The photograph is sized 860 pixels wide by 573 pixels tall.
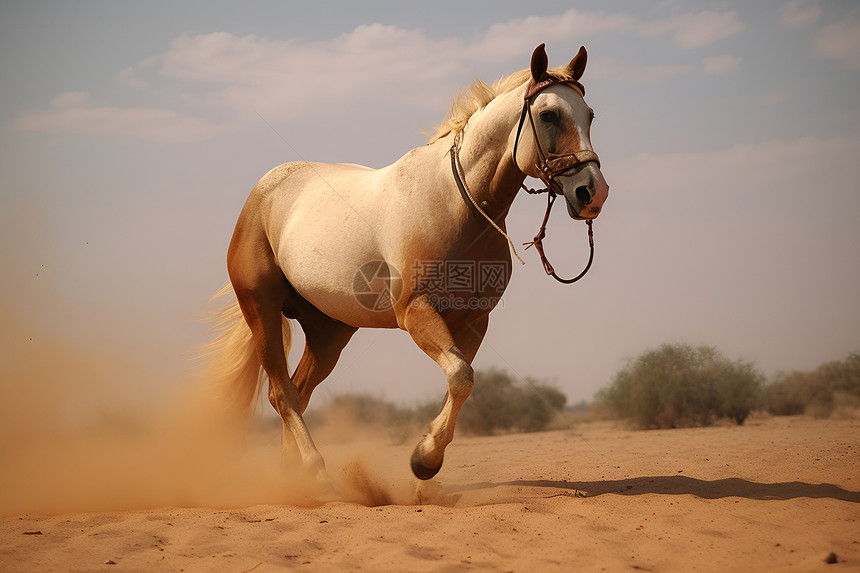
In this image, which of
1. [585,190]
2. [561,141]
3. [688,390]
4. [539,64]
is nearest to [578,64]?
[539,64]

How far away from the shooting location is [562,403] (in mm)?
15312

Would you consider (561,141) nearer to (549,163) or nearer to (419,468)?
(549,163)

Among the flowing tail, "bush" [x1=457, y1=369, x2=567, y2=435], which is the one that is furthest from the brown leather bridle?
"bush" [x1=457, y1=369, x2=567, y2=435]

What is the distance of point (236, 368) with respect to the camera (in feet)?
19.7

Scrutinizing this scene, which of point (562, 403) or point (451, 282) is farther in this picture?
point (562, 403)

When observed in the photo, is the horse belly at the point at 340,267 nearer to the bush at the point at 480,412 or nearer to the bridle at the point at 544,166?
the bridle at the point at 544,166

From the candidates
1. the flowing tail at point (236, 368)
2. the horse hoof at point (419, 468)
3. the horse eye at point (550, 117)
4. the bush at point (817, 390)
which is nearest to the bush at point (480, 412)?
the bush at point (817, 390)

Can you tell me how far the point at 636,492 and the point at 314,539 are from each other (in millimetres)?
2246

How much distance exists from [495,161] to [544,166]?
44 cm

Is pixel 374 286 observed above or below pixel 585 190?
below

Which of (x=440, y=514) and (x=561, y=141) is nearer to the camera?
(x=440, y=514)

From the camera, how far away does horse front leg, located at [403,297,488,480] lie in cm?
412

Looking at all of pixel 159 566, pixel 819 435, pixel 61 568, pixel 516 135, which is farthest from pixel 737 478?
pixel 61 568

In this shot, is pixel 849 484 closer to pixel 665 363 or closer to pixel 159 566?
pixel 159 566
